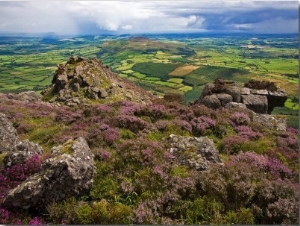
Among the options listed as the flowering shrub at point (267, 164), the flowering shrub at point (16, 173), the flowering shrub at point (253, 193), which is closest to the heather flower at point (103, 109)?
the flowering shrub at point (16, 173)

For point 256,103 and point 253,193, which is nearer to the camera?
point 253,193

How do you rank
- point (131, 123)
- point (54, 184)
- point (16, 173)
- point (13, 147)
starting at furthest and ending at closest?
point (131, 123) < point (13, 147) < point (16, 173) < point (54, 184)

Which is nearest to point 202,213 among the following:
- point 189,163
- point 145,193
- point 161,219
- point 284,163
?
point 161,219

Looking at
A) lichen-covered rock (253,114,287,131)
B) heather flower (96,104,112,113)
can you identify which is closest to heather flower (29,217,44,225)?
heather flower (96,104,112,113)

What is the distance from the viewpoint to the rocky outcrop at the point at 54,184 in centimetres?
1072

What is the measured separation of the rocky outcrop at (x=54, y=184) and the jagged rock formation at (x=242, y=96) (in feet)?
64.6

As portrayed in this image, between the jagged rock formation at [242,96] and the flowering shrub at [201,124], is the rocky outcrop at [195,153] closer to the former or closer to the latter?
the flowering shrub at [201,124]

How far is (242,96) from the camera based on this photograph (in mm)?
31500

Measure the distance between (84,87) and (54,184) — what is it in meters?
33.9

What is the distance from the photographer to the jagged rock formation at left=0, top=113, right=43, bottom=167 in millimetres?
12961

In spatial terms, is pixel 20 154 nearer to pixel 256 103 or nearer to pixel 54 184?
pixel 54 184

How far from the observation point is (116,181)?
12359mm

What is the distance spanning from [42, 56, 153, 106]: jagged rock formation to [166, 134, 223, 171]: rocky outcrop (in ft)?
86.9

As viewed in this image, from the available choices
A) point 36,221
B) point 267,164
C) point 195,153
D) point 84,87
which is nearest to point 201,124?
point 195,153
